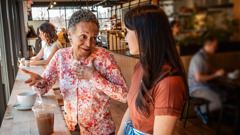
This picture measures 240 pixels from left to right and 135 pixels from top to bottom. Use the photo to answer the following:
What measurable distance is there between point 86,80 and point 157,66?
2.57ft

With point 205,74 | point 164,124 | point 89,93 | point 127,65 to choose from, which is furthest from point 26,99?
point 127,65

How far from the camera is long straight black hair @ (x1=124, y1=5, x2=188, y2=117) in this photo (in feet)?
2.88

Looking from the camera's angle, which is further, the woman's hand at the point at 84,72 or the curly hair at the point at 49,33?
the curly hair at the point at 49,33

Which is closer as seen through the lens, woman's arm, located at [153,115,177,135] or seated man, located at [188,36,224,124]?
seated man, located at [188,36,224,124]

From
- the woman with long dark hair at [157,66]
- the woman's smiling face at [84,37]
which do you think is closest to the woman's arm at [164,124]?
the woman with long dark hair at [157,66]

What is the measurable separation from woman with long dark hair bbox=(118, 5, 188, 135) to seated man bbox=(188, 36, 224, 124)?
1.46ft

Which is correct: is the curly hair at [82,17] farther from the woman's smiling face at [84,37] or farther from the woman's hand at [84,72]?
the woman's hand at [84,72]

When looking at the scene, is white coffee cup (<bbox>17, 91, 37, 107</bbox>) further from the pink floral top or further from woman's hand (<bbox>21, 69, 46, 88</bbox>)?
the pink floral top

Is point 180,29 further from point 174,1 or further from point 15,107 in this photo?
point 15,107

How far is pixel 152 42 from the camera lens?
0.91 metres

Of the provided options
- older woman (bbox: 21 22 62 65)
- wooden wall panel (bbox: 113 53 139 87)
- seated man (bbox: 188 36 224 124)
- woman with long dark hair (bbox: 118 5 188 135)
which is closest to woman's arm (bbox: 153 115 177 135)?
woman with long dark hair (bbox: 118 5 188 135)

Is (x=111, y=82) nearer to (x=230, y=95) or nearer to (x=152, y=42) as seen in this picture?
(x=152, y=42)

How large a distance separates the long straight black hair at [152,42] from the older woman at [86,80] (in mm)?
624

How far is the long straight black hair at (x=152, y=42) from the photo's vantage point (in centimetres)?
88
